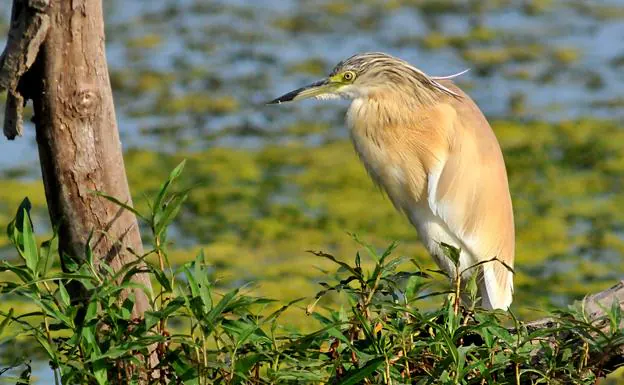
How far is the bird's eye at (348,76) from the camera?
3.03m

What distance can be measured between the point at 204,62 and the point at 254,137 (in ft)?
3.32

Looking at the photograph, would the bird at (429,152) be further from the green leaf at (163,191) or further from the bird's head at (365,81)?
the green leaf at (163,191)

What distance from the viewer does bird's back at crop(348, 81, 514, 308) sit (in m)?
3.12

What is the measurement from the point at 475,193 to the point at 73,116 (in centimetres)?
126

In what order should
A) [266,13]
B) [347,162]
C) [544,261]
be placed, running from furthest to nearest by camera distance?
[266,13], [347,162], [544,261]

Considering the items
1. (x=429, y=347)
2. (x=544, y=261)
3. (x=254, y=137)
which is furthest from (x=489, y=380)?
(x=254, y=137)

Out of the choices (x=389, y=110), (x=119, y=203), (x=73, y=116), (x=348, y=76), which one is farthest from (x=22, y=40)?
(x=389, y=110)

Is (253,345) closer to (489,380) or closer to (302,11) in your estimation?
(489,380)

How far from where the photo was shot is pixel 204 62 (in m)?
6.39

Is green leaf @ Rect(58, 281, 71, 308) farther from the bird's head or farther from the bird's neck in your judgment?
the bird's neck

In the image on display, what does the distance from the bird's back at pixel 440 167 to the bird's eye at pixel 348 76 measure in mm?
81

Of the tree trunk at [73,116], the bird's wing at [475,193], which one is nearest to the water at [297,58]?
the bird's wing at [475,193]

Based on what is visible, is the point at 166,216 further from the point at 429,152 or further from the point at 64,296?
the point at 429,152

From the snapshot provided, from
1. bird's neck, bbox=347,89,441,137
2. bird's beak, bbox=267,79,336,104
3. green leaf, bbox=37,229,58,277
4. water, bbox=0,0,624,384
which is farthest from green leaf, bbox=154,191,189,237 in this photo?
water, bbox=0,0,624,384
